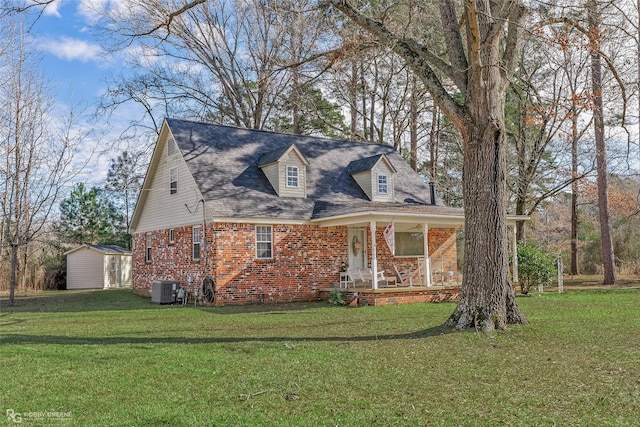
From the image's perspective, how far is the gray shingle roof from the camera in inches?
677

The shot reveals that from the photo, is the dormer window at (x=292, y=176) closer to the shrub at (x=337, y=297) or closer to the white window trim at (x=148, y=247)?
the shrub at (x=337, y=297)

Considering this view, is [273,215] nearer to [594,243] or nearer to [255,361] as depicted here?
[255,361]

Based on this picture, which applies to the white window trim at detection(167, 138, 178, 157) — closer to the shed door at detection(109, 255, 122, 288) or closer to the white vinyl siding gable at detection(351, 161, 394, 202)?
the white vinyl siding gable at detection(351, 161, 394, 202)

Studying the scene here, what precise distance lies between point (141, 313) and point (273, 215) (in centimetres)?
501

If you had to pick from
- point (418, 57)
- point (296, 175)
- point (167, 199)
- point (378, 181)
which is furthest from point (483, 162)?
point (167, 199)

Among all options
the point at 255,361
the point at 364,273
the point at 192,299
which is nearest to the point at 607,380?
the point at 255,361

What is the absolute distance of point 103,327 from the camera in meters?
11.3

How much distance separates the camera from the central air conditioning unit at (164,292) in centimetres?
1775

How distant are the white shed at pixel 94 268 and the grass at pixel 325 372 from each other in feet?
56.8

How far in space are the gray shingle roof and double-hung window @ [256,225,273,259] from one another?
546mm

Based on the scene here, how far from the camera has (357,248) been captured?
741 inches

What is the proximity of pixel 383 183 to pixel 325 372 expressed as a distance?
1439 centimetres

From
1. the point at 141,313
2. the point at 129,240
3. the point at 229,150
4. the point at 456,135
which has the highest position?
the point at 456,135

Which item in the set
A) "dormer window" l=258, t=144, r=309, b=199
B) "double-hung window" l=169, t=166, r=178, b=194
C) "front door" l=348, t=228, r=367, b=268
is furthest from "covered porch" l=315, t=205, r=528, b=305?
"double-hung window" l=169, t=166, r=178, b=194
